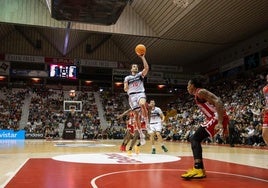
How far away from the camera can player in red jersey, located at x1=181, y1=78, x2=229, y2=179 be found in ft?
15.5

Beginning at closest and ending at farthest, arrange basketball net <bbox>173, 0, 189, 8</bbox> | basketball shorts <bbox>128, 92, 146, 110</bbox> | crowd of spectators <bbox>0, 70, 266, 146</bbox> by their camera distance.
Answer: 1. basketball shorts <bbox>128, 92, 146, 110</bbox>
2. basketball net <bbox>173, 0, 189, 8</bbox>
3. crowd of spectators <bbox>0, 70, 266, 146</bbox>

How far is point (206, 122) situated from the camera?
5074mm

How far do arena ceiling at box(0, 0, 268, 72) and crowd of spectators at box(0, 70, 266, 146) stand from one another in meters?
4.02

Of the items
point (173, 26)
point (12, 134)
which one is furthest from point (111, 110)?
point (173, 26)

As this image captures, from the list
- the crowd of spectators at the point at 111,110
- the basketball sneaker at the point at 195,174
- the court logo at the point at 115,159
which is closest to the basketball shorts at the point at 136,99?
the court logo at the point at 115,159

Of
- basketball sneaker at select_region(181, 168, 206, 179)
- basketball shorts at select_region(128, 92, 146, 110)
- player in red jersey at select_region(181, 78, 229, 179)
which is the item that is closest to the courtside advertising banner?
basketball shorts at select_region(128, 92, 146, 110)

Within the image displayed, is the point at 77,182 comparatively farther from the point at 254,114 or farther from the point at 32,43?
the point at 32,43

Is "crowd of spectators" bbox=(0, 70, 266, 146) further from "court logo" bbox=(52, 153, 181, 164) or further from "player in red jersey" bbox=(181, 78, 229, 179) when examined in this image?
"player in red jersey" bbox=(181, 78, 229, 179)

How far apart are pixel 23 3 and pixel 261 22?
16.0 meters

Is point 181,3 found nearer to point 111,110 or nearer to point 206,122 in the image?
point 206,122

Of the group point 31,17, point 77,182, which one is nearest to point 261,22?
point 31,17

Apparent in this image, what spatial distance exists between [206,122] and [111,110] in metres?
28.1

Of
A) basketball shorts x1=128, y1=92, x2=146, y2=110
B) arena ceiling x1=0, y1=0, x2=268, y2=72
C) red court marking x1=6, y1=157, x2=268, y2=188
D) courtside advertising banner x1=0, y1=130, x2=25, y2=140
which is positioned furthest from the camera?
courtside advertising banner x1=0, y1=130, x2=25, y2=140

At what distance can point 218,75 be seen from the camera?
30.9m
